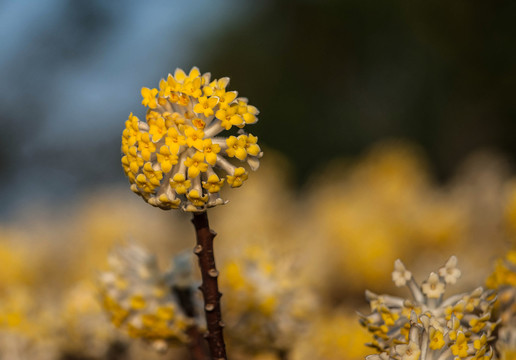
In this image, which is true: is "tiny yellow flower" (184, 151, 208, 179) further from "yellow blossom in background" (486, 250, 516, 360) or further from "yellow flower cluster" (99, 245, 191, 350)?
"yellow blossom in background" (486, 250, 516, 360)

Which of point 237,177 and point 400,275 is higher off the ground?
point 237,177

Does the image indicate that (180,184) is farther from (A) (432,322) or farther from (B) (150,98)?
(A) (432,322)

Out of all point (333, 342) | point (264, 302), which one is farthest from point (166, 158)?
point (333, 342)

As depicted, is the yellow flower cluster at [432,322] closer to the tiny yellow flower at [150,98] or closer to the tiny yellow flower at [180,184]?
the tiny yellow flower at [180,184]

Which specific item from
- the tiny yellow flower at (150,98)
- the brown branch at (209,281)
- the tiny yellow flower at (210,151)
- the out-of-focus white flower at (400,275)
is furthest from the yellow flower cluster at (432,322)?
the tiny yellow flower at (150,98)

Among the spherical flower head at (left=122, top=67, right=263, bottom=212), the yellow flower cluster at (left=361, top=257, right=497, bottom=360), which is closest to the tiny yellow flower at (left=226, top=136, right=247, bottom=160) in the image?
the spherical flower head at (left=122, top=67, right=263, bottom=212)

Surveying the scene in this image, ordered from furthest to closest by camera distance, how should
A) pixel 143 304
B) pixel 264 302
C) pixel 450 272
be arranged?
pixel 264 302
pixel 143 304
pixel 450 272
